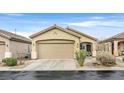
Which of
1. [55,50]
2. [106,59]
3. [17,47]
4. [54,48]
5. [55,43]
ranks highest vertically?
[55,43]

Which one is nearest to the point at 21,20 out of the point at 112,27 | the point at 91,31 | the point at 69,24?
the point at 69,24

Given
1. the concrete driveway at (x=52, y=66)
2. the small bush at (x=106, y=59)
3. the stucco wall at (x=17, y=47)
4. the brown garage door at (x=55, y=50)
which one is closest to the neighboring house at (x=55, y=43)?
the brown garage door at (x=55, y=50)

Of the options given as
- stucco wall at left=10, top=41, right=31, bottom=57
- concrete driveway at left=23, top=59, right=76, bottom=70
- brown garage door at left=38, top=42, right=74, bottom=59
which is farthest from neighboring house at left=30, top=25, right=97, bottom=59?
concrete driveway at left=23, top=59, right=76, bottom=70

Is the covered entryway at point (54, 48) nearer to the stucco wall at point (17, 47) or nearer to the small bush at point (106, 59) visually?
the stucco wall at point (17, 47)

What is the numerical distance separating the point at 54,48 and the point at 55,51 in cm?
42

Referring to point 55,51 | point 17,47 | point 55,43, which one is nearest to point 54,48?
point 55,51

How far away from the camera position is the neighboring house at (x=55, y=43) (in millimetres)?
34781

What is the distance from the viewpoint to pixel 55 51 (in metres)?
35.0

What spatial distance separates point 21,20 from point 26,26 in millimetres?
1710

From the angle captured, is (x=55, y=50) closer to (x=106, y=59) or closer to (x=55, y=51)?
(x=55, y=51)

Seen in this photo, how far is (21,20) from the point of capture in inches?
1613

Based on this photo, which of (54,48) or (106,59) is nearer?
(106,59)
